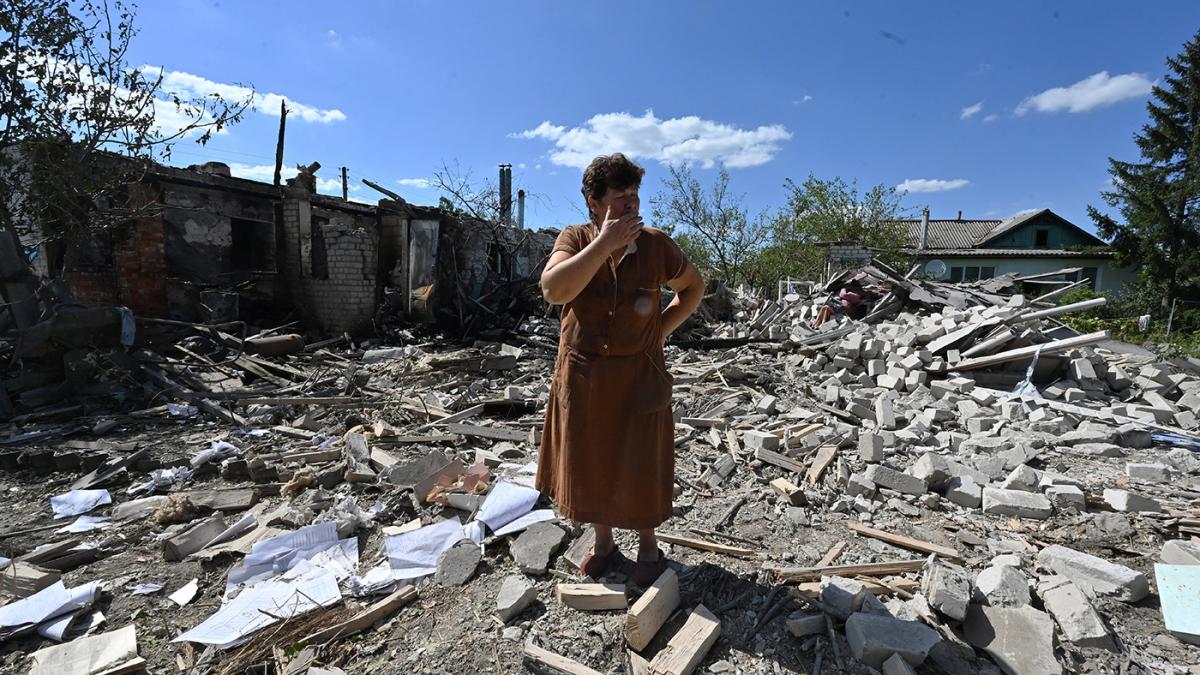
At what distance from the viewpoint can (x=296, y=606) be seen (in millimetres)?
2559

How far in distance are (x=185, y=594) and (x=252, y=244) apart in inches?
494

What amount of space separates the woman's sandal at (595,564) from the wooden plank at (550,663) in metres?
0.48

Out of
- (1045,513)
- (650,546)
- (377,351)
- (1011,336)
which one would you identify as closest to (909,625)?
(650,546)

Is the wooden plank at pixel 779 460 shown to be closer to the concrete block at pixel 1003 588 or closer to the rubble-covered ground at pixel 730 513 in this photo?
the rubble-covered ground at pixel 730 513

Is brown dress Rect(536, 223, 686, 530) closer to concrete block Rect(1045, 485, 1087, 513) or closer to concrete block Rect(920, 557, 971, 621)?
concrete block Rect(920, 557, 971, 621)

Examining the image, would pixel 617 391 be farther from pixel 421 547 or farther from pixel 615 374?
pixel 421 547

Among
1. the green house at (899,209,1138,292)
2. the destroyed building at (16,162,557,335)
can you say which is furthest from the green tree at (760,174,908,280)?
the destroyed building at (16,162,557,335)

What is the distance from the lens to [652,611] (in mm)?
2211

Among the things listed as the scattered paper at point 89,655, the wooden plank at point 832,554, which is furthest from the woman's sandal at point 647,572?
the scattered paper at point 89,655

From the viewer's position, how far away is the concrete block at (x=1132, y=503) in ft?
11.7

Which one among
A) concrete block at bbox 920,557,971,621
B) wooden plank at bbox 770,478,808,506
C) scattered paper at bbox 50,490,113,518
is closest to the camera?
concrete block at bbox 920,557,971,621

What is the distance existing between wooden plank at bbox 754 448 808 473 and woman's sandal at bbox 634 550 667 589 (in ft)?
7.11

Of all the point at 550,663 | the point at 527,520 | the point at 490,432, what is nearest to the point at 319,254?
the point at 490,432

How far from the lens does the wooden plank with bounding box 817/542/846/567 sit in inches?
116
